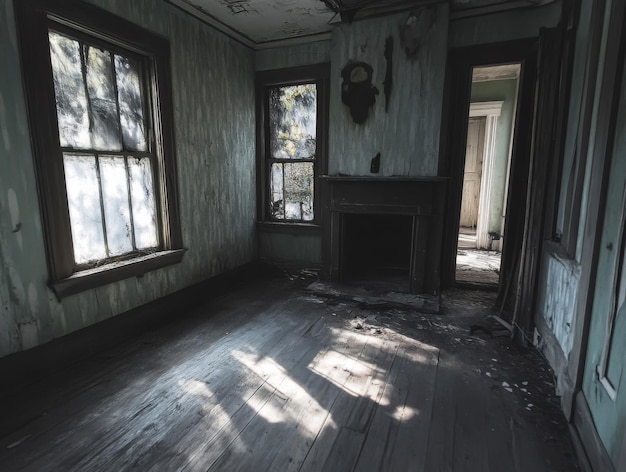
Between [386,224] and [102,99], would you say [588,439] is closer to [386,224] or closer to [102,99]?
[386,224]

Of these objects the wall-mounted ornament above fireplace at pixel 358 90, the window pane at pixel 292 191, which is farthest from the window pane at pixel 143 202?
the wall-mounted ornament above fireplace at pixel 358 90

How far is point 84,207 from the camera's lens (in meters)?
2.33

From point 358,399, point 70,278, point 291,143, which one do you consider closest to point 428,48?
point 291,143

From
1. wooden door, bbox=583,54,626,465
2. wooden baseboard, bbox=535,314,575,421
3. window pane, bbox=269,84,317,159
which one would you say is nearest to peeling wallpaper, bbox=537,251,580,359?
wooden baseboard, bbox=535,314,575,421

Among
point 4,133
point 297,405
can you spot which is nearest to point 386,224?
point 297,405

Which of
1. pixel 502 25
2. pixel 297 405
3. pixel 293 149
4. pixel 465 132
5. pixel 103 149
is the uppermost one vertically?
pixel 502 25

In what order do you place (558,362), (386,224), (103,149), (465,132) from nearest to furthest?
(558,362)
(103,149)
(465,132)
(386,224)

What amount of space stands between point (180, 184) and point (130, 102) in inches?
29.5

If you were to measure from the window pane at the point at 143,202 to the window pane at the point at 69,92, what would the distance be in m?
0.43

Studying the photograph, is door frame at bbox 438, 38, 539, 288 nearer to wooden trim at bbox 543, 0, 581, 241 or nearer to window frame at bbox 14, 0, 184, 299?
wooden trim at bbox 543, 0, 581, 241

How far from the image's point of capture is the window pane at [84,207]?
2254 mm

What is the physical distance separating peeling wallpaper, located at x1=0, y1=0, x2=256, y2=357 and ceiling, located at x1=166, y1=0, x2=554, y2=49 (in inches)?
5.1

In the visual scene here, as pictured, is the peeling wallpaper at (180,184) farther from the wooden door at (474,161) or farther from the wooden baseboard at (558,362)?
the wooden door at (474,161)

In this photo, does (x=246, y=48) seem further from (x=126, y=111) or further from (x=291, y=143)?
(x=126, y=111)
